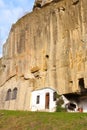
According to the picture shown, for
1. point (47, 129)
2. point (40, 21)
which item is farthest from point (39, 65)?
point (47, 129)

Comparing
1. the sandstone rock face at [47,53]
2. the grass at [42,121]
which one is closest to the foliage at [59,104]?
the sandstone rock face at [47,53]

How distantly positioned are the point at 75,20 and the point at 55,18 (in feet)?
13.4

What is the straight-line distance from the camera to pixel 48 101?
162ft

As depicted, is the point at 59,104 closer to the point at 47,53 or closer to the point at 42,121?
the point at 47,53

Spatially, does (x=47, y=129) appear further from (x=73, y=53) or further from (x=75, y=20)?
(x=75, y=20)

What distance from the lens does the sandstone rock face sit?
45.8m

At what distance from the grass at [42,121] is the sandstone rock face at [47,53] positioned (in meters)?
12.0

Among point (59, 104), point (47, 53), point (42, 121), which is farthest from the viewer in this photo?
point (47, 53)

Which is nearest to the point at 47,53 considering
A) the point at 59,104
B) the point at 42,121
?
the point at 59,104

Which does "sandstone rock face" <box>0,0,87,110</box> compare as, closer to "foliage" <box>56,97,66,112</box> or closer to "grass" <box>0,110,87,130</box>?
"foliage" <box>56,97,66,112</box>

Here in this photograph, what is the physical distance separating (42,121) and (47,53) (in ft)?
67.4

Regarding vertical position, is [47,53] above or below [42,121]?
above

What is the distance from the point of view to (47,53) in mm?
50500

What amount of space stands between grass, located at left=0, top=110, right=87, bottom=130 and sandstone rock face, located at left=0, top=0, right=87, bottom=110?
1203 centimetres
